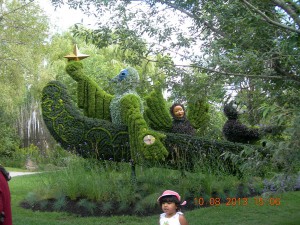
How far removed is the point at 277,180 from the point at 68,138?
6.02 meters

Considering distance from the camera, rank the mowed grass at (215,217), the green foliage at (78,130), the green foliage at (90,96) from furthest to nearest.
Result: the green foliage at (90,96) → the green foliage at (78,130) → the mowed grass at (215,217)

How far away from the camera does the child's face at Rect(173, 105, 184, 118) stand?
8.49 metres

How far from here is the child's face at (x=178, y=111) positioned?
27.9ft

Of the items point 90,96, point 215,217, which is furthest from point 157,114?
point 215,217

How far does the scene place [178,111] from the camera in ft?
28.0

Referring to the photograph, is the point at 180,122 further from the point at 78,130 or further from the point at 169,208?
the point at 169,208

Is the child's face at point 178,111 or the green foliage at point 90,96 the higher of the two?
the green foliage at point 90,96

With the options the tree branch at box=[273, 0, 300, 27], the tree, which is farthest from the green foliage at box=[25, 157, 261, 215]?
the tree

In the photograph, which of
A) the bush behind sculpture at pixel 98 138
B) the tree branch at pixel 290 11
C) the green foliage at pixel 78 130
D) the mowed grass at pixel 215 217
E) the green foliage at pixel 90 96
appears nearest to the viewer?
the tree branch at pixel 290 11

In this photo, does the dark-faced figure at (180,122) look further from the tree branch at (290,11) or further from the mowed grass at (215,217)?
the tree branch at (290,11)
